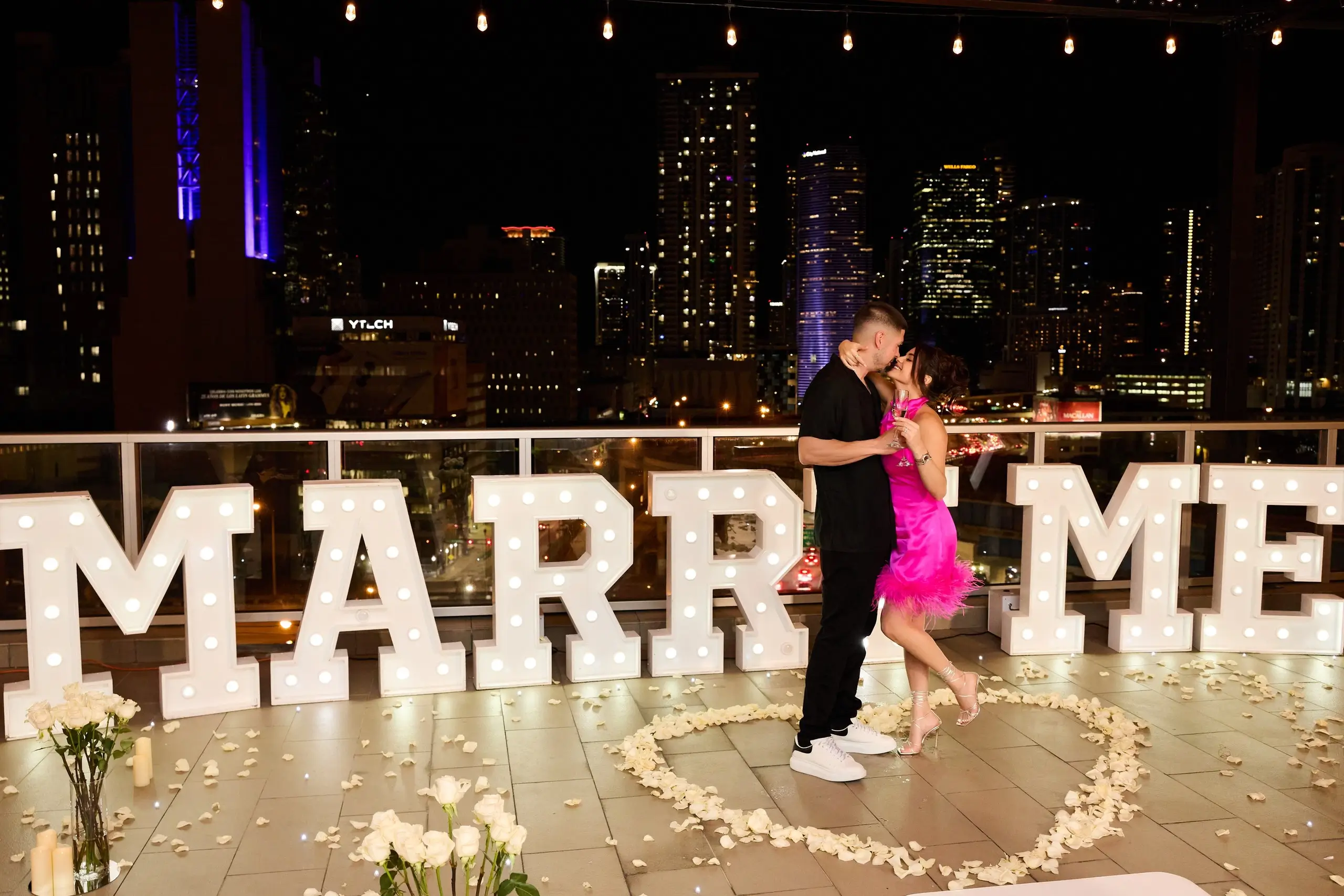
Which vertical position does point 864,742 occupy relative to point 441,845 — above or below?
below

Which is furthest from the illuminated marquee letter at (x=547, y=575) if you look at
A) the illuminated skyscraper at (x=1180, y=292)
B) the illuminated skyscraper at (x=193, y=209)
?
the illuminated skyscraper at (x=193, y=209)

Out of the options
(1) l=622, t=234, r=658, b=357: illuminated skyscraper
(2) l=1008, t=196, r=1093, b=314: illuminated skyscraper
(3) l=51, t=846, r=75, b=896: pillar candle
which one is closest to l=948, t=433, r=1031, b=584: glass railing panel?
(3) l=51, t=846, r=75, b=896: pillar candle

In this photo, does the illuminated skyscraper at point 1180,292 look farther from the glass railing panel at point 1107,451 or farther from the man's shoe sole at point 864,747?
the man's shoe sole at point 864,747

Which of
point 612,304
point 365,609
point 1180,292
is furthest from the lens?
point 612,304

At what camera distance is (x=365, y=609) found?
15.7ft

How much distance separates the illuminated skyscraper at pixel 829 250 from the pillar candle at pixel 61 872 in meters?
62.8

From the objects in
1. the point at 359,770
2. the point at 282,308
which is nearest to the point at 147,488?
the point at 359,770

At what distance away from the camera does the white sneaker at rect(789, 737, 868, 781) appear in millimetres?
3729

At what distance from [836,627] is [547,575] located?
176 cm

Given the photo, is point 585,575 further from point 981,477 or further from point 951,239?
point 951,239

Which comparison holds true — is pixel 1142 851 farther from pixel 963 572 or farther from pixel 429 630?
pixel 429 630

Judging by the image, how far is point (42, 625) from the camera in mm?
4344

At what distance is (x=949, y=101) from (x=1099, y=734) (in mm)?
8737

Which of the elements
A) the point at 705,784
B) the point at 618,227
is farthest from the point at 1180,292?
the point at 705,784
